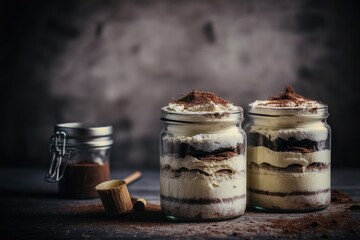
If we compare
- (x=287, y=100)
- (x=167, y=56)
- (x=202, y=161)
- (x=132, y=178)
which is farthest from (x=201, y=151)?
(x=167, y=56)

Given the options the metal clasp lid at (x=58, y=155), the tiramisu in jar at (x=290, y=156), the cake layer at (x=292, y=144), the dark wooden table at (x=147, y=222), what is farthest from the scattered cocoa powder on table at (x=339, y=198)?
the metal clasp lid at (x=58, y=155)

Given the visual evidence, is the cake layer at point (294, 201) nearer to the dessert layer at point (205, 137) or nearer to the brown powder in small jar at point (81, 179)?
the dessert layer at point (205, 137)

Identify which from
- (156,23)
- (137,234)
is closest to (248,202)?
(137,234)

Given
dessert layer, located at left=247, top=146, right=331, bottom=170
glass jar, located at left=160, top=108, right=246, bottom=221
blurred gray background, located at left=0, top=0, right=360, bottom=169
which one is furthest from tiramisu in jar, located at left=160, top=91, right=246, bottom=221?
blurred gray background, located at left=0, top=0, right=360, bottom=169

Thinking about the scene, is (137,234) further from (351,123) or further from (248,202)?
(351,123)

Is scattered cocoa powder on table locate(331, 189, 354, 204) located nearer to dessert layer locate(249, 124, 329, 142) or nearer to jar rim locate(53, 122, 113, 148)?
dessert layer locate(249, 124, 329, 142)

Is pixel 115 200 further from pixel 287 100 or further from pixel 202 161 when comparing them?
pixel 287 100

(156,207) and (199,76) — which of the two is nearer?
(156,207)
